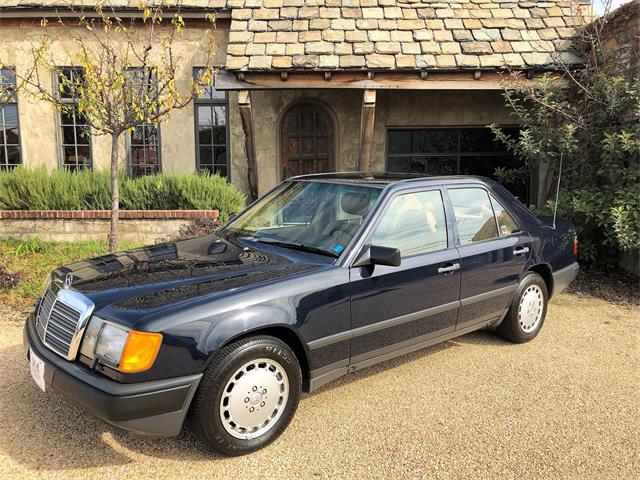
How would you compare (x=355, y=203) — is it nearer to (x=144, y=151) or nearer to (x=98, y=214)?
(x=98, y=214)

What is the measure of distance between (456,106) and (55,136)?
784 centimetres

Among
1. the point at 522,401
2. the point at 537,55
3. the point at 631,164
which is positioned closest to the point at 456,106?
the point at 537,55

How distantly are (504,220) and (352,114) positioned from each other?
5812 mm

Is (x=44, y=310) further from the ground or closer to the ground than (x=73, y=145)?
closer to the ground

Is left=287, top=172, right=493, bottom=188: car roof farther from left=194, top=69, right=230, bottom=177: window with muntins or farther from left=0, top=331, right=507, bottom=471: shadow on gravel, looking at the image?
left=194, top=69, right=230, bottom=177: window with muntins

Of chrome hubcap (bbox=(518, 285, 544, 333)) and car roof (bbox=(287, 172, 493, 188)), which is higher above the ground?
car roof (bbox=(287, 172, 493, 188))

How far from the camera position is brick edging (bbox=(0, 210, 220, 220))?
788cm

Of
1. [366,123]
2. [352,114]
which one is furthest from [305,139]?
[366,123]

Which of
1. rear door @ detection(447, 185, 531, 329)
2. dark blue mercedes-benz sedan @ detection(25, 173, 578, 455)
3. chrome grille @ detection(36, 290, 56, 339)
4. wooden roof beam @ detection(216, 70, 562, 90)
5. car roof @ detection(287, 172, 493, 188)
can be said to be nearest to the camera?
dark blue mercedes-benz sedan @ detection(25, 173, 578, 455)

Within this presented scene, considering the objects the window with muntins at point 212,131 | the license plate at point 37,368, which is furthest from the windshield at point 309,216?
the window with muntins at point 212,131

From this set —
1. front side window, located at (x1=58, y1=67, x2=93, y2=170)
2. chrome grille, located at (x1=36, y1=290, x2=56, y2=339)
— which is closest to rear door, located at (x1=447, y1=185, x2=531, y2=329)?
chrome grille, located at (x1=36, y1=290, x2=56, y2=339)

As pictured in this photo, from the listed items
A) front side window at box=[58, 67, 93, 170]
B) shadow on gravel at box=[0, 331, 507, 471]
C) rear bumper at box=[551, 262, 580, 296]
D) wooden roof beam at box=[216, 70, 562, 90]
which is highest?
wooden roof beam at box=[216, 70, 562, 90]

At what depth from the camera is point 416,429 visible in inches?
125

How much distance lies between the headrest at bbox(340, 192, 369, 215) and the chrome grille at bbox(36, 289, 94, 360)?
179 cm
